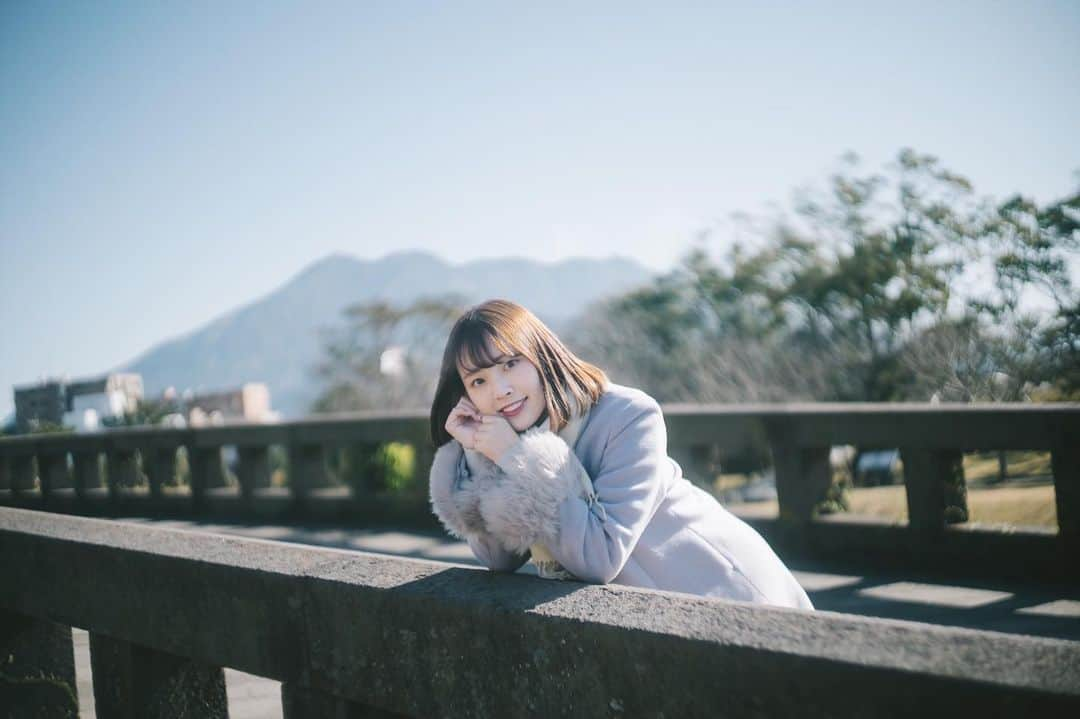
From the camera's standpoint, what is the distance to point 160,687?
2527mm

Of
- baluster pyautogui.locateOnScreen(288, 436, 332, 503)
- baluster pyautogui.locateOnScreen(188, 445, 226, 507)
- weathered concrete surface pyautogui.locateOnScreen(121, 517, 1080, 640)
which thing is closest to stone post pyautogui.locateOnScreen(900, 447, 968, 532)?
weathered concrete surface pyautogui.locateOnScreen(121, 517, 1080, 640)

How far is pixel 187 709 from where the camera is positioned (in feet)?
8.18

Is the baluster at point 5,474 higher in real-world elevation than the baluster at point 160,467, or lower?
higher

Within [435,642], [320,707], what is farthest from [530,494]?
[320,707]

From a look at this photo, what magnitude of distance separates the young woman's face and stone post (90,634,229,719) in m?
1.01

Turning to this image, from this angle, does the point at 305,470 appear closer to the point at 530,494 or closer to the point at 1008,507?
the point at 1008,507

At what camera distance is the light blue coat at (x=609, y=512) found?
84.0 inches

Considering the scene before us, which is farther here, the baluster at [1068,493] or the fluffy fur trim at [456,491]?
the baluster at [1068,493]

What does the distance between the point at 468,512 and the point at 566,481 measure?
271mm

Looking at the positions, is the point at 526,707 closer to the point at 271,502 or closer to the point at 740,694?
the point at 740,694

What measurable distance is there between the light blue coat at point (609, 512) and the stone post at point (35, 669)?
1.68m

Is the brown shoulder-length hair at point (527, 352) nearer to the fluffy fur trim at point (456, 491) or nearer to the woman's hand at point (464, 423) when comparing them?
Result: the woman's hand at point (464, 423)

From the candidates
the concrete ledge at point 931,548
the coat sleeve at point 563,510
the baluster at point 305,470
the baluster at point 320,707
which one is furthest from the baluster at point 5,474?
the coat sleeve at point 563,510

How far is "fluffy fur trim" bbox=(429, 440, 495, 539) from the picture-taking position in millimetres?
2252
